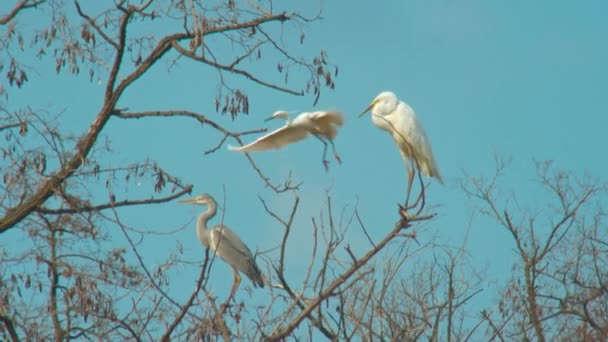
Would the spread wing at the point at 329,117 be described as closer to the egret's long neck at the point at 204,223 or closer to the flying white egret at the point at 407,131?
the flying white egret at the point at 407,131

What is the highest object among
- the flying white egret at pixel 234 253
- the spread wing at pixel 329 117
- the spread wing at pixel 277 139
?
the flying white egret at pixel 234 253

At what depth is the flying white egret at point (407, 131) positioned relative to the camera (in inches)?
396

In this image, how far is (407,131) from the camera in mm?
10070

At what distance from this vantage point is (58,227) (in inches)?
389

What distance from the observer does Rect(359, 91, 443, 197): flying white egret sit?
10070 mm

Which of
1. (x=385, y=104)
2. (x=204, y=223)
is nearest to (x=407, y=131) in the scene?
(x=385, y=104)

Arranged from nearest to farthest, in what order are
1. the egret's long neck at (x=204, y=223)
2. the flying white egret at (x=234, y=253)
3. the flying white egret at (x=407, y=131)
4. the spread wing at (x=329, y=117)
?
the spread wing at (x=329, y=117)
the flying white egret at (x=407, y=131)
the egret's long neck at (x=204, y=223)
the flying white egret at (x=234, y=253)

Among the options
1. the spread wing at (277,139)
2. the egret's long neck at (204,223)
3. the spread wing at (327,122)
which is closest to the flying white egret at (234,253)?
the egret's long neck at (204,223)

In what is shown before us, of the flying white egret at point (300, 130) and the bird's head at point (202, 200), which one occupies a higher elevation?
the bird's head at point (202, 200)

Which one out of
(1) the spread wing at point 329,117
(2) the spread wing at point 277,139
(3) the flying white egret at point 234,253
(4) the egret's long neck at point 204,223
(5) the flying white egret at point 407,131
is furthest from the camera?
(3) the flying white egret at point 234,253

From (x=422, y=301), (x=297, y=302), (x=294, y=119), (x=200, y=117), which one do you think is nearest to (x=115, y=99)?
(x=200, y=117)

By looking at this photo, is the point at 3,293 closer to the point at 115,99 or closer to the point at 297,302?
the point at 115,99

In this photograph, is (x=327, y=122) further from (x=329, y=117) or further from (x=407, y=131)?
(x=407, y=131)

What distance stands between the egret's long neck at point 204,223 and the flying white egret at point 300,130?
65.2 inches
